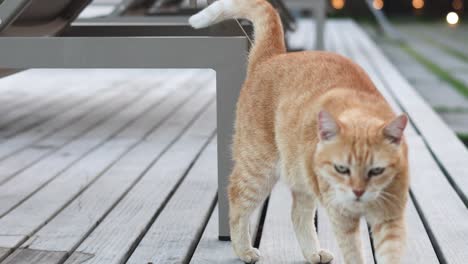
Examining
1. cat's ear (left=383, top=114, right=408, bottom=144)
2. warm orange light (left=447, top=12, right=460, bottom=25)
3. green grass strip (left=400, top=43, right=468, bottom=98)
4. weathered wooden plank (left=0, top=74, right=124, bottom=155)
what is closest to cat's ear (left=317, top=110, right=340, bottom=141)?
cat's ear (left=383, top=114, right=408, bottom=144)

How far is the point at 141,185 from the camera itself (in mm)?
3707

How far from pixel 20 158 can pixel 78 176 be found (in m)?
0.51

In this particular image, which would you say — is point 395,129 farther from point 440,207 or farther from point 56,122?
point 56,122

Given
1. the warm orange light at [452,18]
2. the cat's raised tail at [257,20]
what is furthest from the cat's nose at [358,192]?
the warm orange light at [452,18]

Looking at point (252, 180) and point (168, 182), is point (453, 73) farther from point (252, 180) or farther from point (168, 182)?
point (252, 180)

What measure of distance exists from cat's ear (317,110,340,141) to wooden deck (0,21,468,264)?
1.90 ft

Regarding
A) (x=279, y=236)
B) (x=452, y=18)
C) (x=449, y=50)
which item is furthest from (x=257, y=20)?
(x=452, y=18)

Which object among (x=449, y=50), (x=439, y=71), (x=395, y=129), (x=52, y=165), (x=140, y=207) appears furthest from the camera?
(x=449, y=50)

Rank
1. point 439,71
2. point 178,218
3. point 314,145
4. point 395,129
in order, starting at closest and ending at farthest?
point 395,129 < point 314,145 < point 178,218 < point 439,71

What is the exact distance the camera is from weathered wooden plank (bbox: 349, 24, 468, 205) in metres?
3.88

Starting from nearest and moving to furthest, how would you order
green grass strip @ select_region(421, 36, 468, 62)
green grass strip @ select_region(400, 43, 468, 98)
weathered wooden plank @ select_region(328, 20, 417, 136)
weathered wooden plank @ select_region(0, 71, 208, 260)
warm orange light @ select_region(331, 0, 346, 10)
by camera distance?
weathered wooden plank @ select_region(0, 71, 208, 260), weathered wooden plank @ select_region(328, 20, 417, 136), green grass strip @ select_region(400, 43, 468, 98), green grass strip @ select_region(421, 36, 468, 62), warm orange light @ select_region(331, 0, 346, 10)

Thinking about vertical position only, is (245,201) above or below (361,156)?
below

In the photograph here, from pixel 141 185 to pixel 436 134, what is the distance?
1804 mm

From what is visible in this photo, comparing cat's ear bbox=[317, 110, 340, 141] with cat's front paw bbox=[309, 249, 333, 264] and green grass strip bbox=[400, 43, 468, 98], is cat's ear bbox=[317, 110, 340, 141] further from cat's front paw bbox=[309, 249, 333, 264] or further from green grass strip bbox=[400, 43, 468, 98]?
green grass strip bbox=[400, 43, 468, 98]
